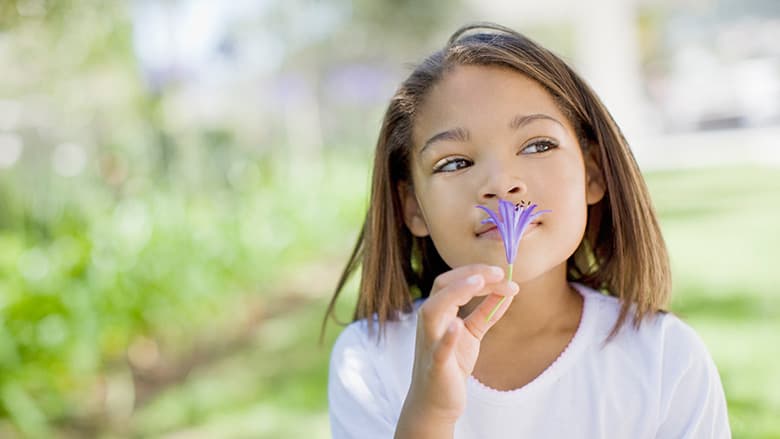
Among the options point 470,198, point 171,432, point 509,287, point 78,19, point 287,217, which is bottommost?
point 171,432

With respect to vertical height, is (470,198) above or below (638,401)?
above

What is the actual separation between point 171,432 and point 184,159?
112 inches

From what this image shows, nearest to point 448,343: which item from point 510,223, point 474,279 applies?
point 474,279

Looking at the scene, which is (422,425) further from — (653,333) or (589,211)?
(589,211)

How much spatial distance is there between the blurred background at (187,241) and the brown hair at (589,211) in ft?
1.16

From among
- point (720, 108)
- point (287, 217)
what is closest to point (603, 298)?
point (287, 217)

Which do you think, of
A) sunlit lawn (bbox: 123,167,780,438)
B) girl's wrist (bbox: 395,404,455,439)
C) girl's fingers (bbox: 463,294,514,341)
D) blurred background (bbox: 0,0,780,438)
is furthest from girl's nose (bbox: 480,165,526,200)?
sunlit lawn (bbox: 123,167,780,438)

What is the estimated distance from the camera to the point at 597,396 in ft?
5.29

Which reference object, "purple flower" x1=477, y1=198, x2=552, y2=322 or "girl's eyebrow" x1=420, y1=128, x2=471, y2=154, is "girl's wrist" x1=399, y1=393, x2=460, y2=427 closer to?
"purple flower" x1=477, y1=198, x2=552, y2=322

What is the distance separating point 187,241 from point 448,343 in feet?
12.8

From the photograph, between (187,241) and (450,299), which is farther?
(187,241)

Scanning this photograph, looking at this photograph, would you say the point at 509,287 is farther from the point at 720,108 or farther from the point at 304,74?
the point at 720,108

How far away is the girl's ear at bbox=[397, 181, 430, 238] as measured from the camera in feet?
5.94

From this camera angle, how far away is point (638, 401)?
5.25 feet
